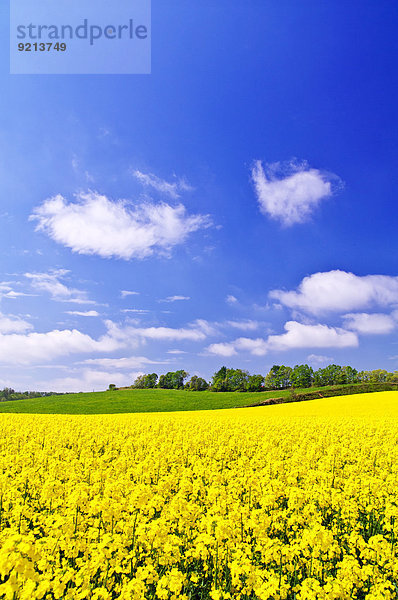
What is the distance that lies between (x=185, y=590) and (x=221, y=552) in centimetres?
84

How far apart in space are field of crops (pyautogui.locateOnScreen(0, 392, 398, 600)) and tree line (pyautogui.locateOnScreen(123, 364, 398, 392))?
89.6 metres

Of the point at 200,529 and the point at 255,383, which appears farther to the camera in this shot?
the point at 255,383

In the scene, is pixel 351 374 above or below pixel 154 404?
below

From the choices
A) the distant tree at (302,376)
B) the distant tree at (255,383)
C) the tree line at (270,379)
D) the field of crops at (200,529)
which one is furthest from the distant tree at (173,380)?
the field of crops at (200,529)

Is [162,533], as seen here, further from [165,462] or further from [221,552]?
[165,462]

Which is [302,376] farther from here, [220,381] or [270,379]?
[220,381]

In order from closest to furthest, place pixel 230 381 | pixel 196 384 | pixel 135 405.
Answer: pixel 135 405, pixel 230 381, pixel 196 384

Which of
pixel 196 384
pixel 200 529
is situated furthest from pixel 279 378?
pixel 200 529

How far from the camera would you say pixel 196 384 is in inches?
4316

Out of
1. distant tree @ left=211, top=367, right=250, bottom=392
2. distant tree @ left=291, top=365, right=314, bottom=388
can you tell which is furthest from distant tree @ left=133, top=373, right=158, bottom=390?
distant tree @ left=291, top=365, right=314, bottom=388

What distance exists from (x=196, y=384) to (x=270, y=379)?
78.6ft

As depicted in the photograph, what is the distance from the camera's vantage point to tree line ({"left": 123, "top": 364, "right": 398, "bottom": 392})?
9669 centimetres

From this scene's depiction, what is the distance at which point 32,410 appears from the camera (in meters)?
49.5

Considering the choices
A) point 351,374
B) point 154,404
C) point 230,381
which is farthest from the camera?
point 351,374
